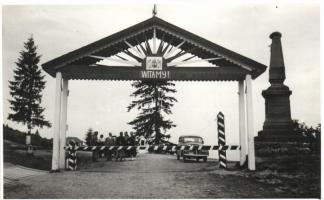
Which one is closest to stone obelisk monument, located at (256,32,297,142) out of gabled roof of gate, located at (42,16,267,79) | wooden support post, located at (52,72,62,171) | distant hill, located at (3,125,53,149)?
gabled roof of gate, located at (42,16,267,79)

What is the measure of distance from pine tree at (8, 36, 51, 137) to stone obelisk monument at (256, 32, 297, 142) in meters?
16.1

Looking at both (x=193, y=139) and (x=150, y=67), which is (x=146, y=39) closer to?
(x=150, y=67)

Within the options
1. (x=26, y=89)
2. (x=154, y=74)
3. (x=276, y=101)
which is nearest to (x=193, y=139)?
(x=276, y=101)

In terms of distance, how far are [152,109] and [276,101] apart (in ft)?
55.0

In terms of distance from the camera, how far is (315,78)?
40.4 ft

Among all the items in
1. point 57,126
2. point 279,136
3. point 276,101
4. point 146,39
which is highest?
point 146,39

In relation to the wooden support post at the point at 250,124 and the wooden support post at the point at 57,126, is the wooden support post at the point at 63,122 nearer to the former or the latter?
the wooden support post at the point at 57,126

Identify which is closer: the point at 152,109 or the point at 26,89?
the point at 26,89

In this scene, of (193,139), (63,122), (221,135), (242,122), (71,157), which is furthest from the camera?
(193,139)

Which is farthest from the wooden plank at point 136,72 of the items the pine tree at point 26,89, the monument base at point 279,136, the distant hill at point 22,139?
the distant hill at point 22,139

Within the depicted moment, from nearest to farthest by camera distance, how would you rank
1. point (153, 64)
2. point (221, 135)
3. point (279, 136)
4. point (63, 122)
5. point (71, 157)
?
point (153, 64), point (71, 157), point (63, 122), point (221, 135), point (279, 136)

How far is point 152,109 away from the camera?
131 ft

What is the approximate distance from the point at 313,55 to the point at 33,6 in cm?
842

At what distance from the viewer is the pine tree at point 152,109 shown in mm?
38812
